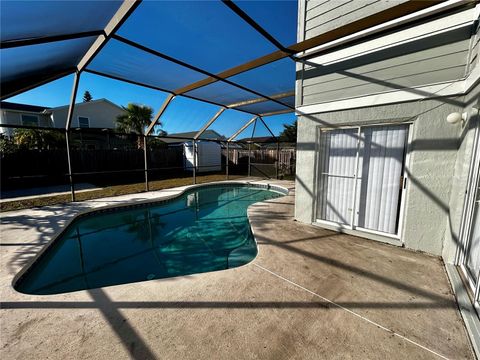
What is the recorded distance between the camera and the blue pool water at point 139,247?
10.8 feet

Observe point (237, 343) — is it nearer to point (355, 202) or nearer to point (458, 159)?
point (355, 202)

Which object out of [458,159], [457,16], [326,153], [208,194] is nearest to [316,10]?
[457,16]

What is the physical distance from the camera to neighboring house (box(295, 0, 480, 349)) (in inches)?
101

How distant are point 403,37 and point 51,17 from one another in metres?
4.77

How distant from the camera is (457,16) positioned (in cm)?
267

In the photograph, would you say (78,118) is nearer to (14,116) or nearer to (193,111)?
(14,116)

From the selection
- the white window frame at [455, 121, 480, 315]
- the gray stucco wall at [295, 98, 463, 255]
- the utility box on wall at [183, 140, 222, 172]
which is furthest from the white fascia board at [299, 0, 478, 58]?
the utility box on wall at [183, 140, 222, 172]

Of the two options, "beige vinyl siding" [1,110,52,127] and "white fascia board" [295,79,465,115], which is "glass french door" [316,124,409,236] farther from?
"beige vinyl siding" [1,110,52,127]

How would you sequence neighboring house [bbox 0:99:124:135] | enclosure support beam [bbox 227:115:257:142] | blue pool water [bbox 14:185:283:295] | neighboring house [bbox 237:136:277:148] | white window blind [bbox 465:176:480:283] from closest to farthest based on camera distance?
white window blind [bbox 465:176:480:283] < blue pool water [bbox 14:185:283:295] < enclosure support beam [bbox 227:115:257:142] < neighboring house [bbox 237:136:277:148] < neighboring house [bbox 0:99:124:135]

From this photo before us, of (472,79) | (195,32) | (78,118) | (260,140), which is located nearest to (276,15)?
(195,32)

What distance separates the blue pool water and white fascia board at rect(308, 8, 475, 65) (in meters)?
3.72

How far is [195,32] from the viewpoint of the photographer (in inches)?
140

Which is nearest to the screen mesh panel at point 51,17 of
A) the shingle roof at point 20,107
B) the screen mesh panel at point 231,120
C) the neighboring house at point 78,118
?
the screen mesh panel at point 231,120

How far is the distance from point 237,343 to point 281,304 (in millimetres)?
622
